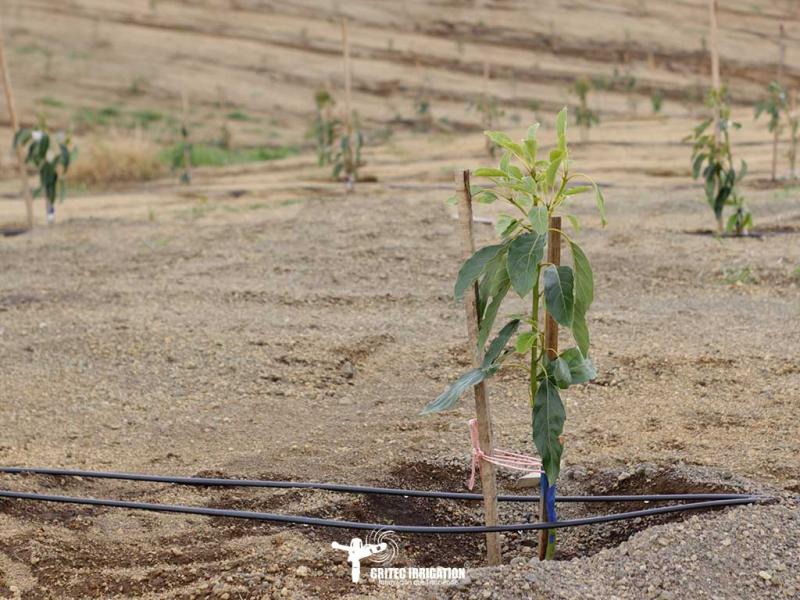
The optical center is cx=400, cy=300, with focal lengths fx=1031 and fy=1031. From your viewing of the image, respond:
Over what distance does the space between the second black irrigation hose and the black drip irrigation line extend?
4 centimetres

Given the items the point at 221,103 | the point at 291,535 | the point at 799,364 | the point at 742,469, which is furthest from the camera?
the point at 221,103

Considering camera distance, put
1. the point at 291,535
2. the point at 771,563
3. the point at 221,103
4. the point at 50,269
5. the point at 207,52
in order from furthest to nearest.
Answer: the point at 207,52
the point at 221,103
the point at 50,269
the point at 291,535
the point at 771,563

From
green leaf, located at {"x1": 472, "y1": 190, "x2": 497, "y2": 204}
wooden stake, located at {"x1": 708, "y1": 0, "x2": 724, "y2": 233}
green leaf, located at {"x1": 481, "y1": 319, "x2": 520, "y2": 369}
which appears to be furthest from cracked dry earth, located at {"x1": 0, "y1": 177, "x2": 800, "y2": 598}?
green leaf, located at {"x1": 472, "y1": 190, "x2": 497, "y2": 204}

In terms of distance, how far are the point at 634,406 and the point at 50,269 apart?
464 centimetres

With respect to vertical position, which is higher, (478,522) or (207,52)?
(207,52)

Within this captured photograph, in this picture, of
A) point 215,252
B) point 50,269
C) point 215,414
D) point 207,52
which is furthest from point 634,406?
point 207,52

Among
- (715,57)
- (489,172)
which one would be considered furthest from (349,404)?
(715,57)

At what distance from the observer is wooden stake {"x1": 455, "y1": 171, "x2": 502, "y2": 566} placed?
2.89 metres

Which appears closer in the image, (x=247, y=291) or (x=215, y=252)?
(x=247, y=291)

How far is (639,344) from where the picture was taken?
16.4 feet

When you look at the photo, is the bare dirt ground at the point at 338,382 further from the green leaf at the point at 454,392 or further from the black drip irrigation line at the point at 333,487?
the green leaf at the point at 454,392

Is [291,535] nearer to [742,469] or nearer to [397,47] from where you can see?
[742,469]
